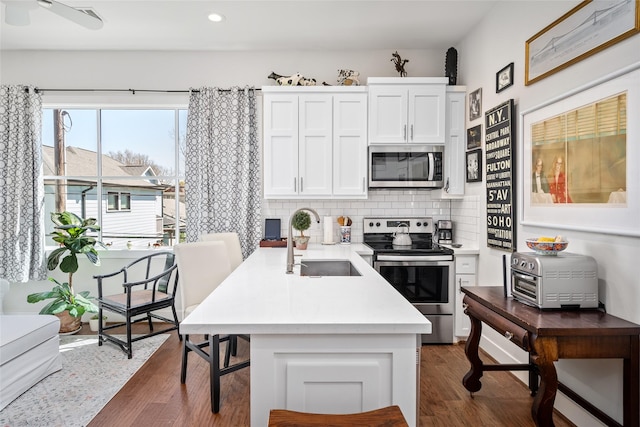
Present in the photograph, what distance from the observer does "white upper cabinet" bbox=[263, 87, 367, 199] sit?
369cm

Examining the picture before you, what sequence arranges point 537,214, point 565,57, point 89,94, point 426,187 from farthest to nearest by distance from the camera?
1. point 89,94
2. point 426,187
3. point 537,214
4. point 565,57

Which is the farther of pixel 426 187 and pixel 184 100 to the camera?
pixel 184 100

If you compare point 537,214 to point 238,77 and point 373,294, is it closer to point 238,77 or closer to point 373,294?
point 373,294

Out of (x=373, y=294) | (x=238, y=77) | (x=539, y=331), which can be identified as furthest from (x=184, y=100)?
(x=539, y=331)

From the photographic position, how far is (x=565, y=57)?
2.21 metres

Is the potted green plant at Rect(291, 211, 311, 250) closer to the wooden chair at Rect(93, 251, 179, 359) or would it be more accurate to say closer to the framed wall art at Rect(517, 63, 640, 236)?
the wooden chair at Rect(93, 251, 179, 359)

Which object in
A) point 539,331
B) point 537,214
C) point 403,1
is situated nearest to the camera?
point 539,331

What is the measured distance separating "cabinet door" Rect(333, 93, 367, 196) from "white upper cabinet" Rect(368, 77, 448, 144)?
143 mm

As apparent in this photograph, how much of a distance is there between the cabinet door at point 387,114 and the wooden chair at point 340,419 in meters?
2.84

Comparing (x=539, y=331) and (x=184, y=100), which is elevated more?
(x=184, y=100)

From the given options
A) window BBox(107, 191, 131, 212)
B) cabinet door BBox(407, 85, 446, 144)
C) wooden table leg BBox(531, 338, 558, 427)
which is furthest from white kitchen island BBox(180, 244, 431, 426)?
window BBox(107, 191, 131, 212)

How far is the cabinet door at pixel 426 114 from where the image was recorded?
3.61 m

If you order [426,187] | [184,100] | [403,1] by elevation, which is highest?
[403,1]

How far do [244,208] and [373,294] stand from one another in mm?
2439
